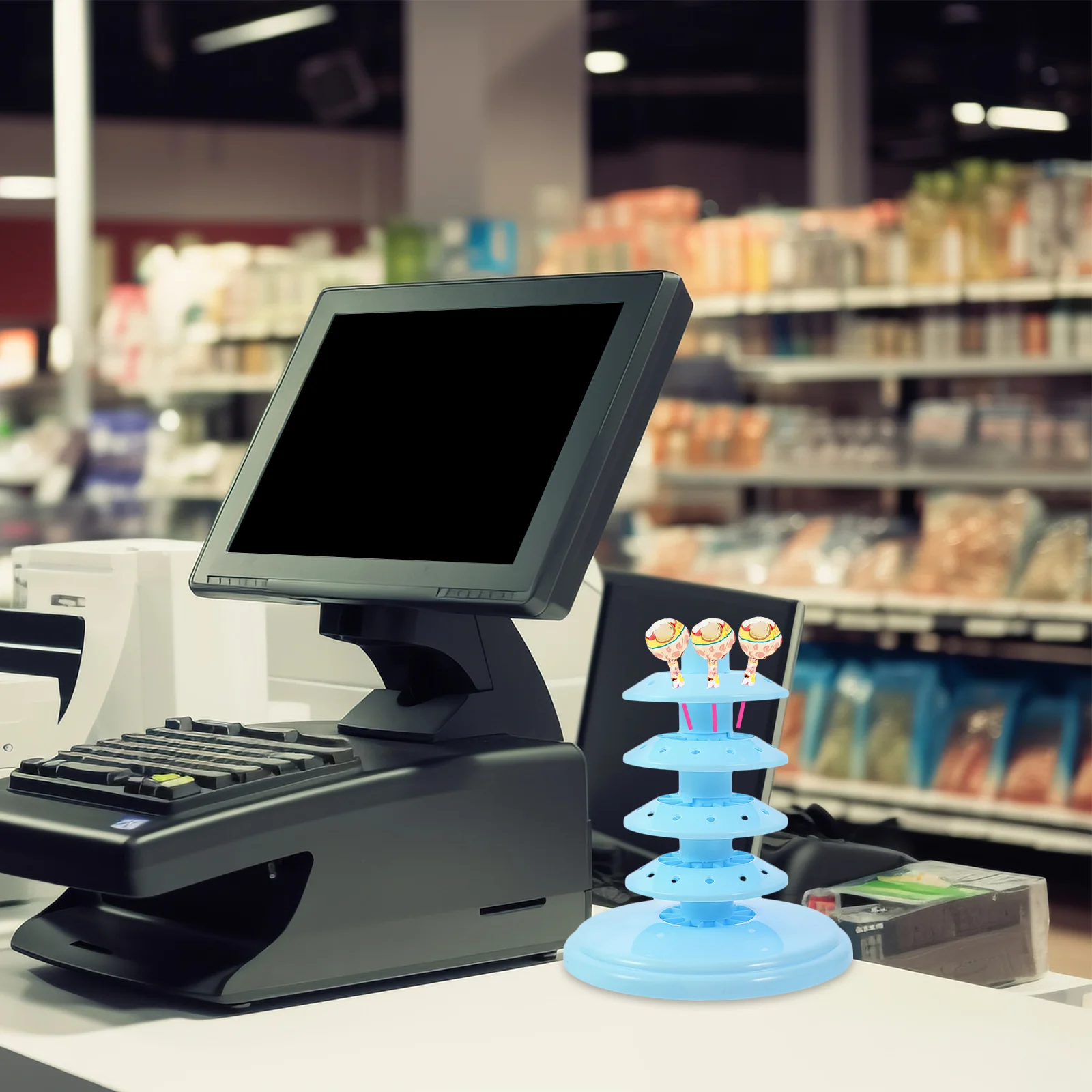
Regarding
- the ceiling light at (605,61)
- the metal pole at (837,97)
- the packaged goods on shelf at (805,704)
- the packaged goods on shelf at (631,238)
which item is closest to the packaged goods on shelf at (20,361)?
the packaged goods on shelf at (631,238)

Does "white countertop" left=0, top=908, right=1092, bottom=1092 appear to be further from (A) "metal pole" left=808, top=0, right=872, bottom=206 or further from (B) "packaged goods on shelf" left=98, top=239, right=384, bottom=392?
(A) "metal pole" left=808, top=0, right=872, bottom=206

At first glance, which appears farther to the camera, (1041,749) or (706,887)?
(1041,749)

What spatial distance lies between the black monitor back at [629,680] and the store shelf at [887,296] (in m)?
3.35

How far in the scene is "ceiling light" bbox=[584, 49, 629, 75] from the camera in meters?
13.4

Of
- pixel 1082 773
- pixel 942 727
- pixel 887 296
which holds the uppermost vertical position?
pixel 887 296

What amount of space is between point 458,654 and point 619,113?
49.9 feet

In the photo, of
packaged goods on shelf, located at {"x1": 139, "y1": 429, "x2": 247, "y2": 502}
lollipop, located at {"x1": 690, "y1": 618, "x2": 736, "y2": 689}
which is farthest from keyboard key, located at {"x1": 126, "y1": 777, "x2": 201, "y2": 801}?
packaged goods on shelf, located at {"x1": 139, "y1": 429, "x2": 247, "y2": 502}

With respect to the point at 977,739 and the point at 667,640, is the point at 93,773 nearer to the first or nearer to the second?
the point at 667,640

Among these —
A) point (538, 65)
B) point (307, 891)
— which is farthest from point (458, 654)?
point (538, 65)

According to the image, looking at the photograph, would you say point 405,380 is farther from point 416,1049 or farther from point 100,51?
point 100,51

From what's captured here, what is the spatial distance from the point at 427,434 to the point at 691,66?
13716 millimetres

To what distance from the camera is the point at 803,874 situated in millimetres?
1556

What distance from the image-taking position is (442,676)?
1331mm

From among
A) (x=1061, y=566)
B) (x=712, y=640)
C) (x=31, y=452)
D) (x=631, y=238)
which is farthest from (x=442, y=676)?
(x=31, y=452)
